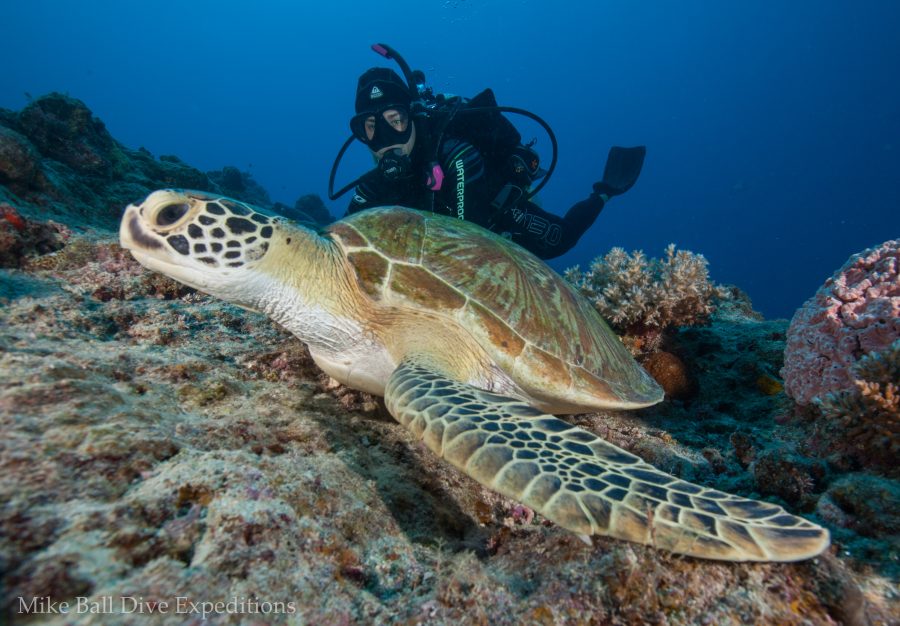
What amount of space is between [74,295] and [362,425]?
7.03 ft

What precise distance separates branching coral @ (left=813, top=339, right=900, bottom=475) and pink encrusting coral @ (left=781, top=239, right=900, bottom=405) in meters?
0.16

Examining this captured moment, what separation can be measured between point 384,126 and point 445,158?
0.85 m

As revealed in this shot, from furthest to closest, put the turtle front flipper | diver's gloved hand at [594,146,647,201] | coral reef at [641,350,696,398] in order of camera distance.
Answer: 1. diver's gloved hand at [594,146,647,201]
2. coral reef at [641,350,696,398]
3. the turtle front flipper

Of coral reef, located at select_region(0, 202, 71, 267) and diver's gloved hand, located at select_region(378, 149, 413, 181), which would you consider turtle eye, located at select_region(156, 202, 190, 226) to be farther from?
diver's gloved hand, located at select_region(378, 149, 413, 181)

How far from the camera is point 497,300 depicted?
2.29 meters

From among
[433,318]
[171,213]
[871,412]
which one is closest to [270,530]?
[433,318]

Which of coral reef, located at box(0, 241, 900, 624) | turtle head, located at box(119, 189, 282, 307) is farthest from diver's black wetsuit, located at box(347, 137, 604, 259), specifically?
coral reef, located at box(0, 241, 900, 624)

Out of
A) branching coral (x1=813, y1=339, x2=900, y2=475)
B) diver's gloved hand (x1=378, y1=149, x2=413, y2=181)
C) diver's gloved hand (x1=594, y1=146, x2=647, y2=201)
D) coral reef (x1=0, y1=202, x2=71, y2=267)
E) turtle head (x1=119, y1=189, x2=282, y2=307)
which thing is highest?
diver's gloved hand (x1=594, y1=146, x2=647, y2=201)

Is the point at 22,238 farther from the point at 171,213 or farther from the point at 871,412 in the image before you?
the point at 871,412

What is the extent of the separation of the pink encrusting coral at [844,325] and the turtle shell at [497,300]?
770 millimetres

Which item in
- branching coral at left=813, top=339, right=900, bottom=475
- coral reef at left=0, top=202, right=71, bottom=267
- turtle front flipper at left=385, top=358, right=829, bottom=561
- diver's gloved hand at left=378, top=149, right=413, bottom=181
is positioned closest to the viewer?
turtle front flipper at left=385, top=358, right=829, bottom=561

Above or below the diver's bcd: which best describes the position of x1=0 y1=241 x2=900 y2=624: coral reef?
below

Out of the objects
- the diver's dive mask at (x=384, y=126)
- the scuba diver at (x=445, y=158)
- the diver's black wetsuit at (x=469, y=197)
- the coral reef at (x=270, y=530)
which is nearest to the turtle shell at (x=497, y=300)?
the coral reef at (x=270, y=530)

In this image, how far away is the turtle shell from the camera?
2195 mm
